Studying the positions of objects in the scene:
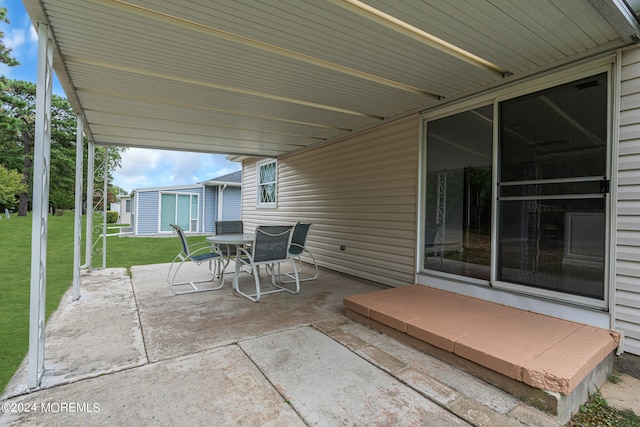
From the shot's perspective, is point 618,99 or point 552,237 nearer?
point 618,99

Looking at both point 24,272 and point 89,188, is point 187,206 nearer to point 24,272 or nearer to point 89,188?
point 24,272

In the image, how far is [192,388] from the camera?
202 cm

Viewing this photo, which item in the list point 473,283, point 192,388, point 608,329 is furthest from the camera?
point 473,283

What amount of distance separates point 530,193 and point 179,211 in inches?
552

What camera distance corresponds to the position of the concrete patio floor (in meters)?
1.76

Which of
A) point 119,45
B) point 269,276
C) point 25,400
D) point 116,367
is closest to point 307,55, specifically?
point 119,45

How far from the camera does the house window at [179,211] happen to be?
543 inches

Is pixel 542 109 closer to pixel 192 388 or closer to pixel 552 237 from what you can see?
pixel 552 237

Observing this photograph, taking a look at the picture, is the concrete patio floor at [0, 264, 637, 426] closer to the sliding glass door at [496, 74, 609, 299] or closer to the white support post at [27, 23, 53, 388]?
the white support post at [27, 23, 53, 388]

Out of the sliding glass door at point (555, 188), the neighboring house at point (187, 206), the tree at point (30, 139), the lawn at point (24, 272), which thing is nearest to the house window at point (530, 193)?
the sliding glass door at point (555, 188)

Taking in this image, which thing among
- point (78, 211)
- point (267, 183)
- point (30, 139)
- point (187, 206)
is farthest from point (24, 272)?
point (30, 139)

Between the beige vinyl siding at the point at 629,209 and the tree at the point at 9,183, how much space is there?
24.8 metres

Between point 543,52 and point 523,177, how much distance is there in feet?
3.65

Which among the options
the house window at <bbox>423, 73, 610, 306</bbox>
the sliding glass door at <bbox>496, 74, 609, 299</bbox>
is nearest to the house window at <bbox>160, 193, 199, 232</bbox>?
the house window at <bbox>423, 73, 610, 306</bbox>
